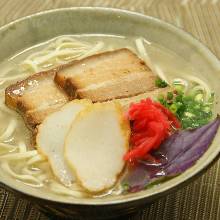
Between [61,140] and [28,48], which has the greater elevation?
[28,48]

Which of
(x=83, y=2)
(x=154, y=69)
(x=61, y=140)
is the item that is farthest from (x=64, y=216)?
(x=83, y=2)

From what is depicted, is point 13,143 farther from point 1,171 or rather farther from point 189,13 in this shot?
point 189,13

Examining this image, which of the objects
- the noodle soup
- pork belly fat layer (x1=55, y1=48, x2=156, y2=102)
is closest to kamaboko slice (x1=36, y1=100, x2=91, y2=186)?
the noodle soup

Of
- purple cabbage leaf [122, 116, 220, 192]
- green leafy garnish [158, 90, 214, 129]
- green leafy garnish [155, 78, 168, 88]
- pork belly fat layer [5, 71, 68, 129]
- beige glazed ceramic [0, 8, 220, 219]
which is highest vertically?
beige glazed ceramic [0, 8, 220, 219]

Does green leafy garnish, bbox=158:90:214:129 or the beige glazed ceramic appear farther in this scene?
the beige glazed ceramic

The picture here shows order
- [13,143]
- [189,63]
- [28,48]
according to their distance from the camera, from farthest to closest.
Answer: [28,48]
[189,63]
[13,143]

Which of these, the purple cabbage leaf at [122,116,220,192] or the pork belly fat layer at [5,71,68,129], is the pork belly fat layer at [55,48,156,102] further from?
the purple cabbage leaf at [122,116,220,192]

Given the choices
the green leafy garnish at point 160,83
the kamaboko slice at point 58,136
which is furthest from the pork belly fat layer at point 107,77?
the kamaboko slice at point 58,136
